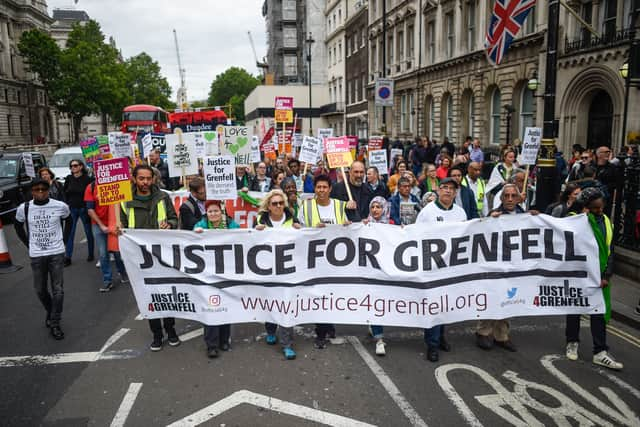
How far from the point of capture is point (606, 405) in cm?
430

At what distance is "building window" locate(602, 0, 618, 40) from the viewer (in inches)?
653

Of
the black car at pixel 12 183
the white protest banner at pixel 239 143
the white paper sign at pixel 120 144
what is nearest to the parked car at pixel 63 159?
the black car at pixel 12 183

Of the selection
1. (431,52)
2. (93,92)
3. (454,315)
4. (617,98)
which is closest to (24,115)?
(93,92)

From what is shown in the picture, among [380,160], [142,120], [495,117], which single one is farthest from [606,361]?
[142,120]

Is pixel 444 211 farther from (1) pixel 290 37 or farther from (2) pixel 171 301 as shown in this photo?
(1) pixel 290 37

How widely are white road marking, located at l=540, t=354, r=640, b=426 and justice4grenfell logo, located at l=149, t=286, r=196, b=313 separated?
3.75 m

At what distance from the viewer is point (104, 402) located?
441 centimetres

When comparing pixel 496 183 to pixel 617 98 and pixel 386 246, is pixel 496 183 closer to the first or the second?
pixel 386 246

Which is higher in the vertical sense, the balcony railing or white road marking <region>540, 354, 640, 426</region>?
the balcony railing

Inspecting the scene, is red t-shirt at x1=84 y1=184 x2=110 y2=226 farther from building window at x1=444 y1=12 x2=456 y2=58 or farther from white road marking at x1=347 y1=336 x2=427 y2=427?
building window at x1=444 y1=12 x2=456 y2=58

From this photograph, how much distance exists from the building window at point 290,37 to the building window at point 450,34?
51.4m

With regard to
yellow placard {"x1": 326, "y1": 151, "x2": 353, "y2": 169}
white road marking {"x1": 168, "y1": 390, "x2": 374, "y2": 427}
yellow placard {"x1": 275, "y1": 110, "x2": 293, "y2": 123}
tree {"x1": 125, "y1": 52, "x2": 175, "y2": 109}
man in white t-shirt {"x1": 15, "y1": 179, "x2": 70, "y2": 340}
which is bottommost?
white road marking {"x1": 168, "y1": 390, "x2": 374, "y2": 427}

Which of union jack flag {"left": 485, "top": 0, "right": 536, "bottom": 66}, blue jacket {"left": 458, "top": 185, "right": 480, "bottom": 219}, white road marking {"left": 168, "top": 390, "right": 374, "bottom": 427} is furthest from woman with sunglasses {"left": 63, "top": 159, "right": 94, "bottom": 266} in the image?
union jack flag {"left": 485, "top": 0, "right": 536, "bottom": 66}

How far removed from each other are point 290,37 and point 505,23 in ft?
227
